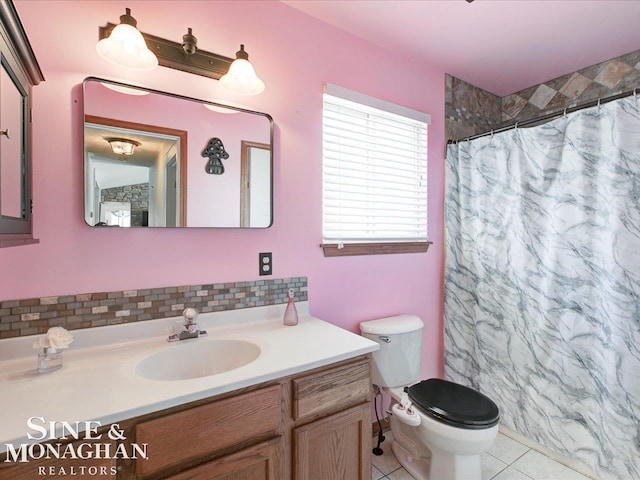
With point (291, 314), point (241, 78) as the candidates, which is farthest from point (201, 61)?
point (291, 314)

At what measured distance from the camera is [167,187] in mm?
1417

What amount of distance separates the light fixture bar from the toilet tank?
1541mm

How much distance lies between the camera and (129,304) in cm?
134

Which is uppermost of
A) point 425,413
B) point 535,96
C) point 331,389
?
point 535,96

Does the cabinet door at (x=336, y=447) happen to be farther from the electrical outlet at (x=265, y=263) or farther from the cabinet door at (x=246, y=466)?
the electrical outlet at (x=265, y=263)

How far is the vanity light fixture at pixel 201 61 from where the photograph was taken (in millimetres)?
1369

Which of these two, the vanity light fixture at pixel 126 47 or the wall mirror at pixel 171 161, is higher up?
the vanity light fixture at pixel 126 47

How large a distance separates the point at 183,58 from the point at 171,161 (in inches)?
18.1

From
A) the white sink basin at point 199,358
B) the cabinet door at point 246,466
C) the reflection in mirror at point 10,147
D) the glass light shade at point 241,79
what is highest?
the glass light shade at point 241,79

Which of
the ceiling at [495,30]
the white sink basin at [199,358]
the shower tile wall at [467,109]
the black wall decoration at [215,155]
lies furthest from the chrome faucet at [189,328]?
the shower tile wall at [467,109]

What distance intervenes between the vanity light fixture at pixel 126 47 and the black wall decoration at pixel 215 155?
387 millimetres

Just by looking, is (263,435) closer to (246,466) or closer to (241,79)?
(246,466)

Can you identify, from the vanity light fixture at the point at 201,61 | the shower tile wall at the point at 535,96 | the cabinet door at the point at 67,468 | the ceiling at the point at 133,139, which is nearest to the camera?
the cabinet door at the point at 67,468

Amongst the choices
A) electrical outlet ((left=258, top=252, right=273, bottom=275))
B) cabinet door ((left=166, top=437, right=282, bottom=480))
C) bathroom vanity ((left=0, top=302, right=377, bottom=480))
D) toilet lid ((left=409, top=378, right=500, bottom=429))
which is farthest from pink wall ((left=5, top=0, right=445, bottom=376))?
cabinet door ((left=166, top=437, right=282, bottom=480))
